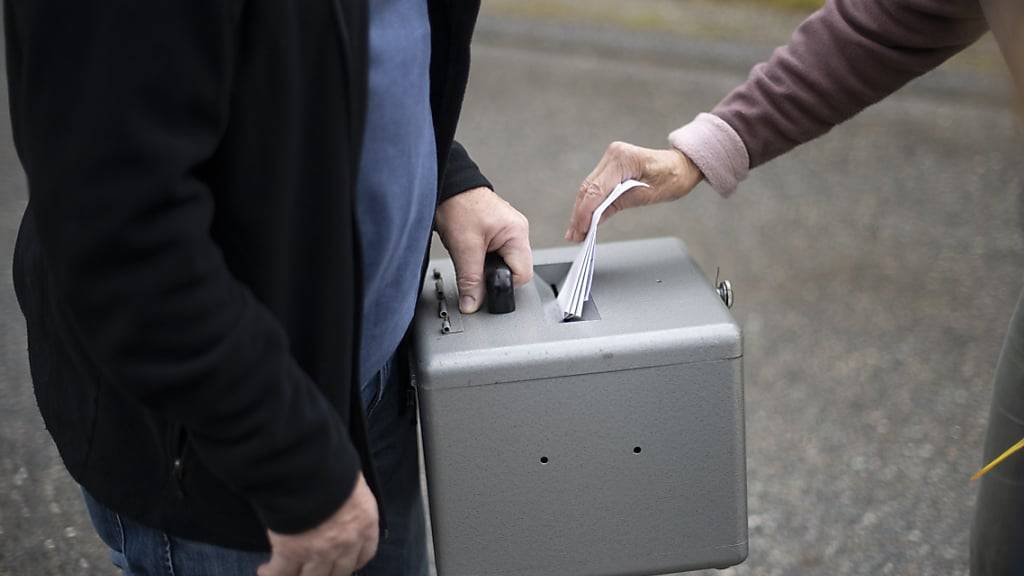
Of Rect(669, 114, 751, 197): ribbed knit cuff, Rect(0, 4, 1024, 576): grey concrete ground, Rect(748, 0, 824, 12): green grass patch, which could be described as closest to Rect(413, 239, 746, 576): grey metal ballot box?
Rect(669, 114, 751, 197): ribbed knit cuff

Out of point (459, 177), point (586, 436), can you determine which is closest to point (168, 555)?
point (586, 436)

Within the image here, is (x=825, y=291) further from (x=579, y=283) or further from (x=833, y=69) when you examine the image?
(x=579, y=283)

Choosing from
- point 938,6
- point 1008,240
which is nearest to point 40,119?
point 938,6

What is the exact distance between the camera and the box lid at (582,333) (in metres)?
1.26

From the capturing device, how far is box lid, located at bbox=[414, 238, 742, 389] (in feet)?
4.12

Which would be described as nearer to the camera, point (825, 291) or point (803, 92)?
point (803, 92)

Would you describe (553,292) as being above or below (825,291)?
above

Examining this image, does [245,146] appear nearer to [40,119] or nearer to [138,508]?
[40,119]

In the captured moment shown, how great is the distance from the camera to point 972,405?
304 cm

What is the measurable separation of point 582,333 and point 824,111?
2.05ft

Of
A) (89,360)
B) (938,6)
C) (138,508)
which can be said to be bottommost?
(138,508)

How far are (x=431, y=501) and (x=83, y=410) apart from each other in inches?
16.3

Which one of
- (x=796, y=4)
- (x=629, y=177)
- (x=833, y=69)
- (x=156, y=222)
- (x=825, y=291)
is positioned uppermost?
(x=156, y=222)

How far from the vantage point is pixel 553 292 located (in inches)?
58.4
